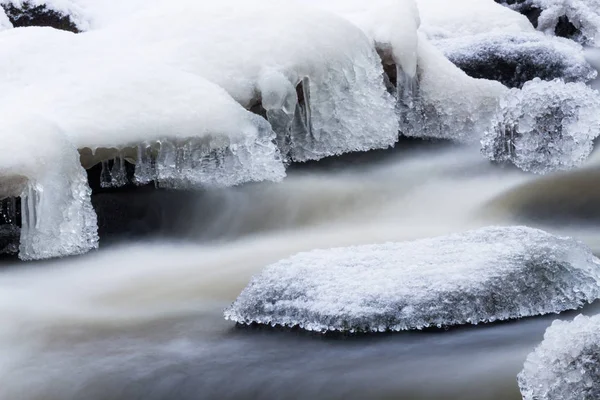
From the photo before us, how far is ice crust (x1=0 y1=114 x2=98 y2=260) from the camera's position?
154 inches

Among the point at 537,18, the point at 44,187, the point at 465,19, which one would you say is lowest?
the point at 537,18

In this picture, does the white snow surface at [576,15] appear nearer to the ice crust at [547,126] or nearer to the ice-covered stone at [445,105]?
the ice-covered stone at [445,105]

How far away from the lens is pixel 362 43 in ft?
17.0

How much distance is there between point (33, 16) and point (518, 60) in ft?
12.0

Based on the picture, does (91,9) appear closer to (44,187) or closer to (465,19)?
(465,19)

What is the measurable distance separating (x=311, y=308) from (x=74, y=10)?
5713mm

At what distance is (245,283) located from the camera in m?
3.54

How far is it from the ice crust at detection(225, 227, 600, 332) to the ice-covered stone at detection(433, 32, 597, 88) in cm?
318

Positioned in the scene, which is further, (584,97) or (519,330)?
(584,97)

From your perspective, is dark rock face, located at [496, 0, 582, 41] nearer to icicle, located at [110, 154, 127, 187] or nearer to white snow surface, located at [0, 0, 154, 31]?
white snow surface, located at [0, 0, 154, 31]

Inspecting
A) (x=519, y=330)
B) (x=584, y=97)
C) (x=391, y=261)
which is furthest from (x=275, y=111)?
(x=519, y=330)

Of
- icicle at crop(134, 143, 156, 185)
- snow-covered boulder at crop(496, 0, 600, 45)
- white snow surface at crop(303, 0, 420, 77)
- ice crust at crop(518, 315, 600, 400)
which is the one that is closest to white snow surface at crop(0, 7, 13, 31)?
white snow surface at crop(303, 0, 420, 77)


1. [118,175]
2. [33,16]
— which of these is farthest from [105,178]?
[33,16]

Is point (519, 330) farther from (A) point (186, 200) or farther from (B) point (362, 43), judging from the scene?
(B) point (362, 43)
